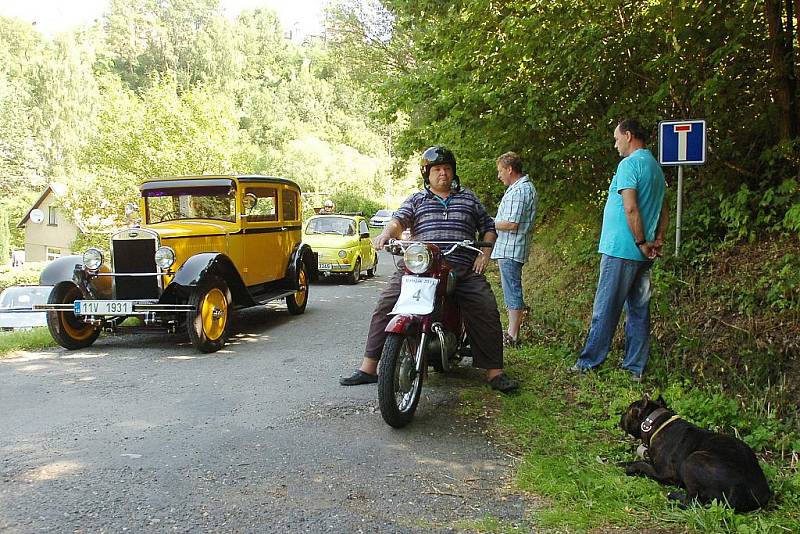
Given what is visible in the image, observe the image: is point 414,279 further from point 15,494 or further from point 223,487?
point 15,494

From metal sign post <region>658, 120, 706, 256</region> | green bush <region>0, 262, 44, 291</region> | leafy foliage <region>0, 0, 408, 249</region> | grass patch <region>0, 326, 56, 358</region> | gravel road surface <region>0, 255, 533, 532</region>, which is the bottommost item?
green bush <region>0, 262, 44, 291</region>

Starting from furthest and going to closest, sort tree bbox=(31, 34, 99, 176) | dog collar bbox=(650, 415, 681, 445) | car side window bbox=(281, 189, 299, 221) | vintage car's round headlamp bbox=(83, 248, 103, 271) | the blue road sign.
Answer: tree bbox=(31, 34, 99, 176), car side window bbox=(281, 189, 299, 221), vintage car's round headlamp bbox=(83, 248, 103, 271), the blue road sign, dog collar bbox=(650, 415, 681, 445)

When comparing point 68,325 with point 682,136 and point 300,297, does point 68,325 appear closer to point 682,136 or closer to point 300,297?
point 300,297

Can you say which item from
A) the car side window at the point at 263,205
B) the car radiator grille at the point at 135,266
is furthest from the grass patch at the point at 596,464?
the car side window at the point at 263,205

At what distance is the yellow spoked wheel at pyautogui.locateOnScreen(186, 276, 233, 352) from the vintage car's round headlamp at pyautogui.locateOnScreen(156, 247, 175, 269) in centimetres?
53

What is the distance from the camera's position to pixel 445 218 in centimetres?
507

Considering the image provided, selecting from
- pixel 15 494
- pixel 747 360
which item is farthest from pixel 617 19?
pixel 15 494

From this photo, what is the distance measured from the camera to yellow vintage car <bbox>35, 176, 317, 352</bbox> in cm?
710

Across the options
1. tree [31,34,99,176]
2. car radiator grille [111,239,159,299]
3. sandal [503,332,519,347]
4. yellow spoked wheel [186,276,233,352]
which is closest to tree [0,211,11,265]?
tree [31,34,99,176]

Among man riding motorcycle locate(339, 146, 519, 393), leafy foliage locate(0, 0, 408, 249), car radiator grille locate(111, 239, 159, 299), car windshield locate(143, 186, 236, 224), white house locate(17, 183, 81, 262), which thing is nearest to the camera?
man riding motorcycle locate(339, 146, 519, 393)

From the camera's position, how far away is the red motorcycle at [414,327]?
4.24m

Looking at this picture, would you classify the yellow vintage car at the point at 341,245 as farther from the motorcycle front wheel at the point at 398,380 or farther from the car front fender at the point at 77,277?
the motorcycle front wheel at the point at 398,380

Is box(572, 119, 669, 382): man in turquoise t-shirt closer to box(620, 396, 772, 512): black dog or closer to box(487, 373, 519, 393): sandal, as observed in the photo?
box(487, 373, 519, 393): sandal

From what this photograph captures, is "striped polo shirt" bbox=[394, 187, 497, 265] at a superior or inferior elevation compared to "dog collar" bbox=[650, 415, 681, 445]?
superior
